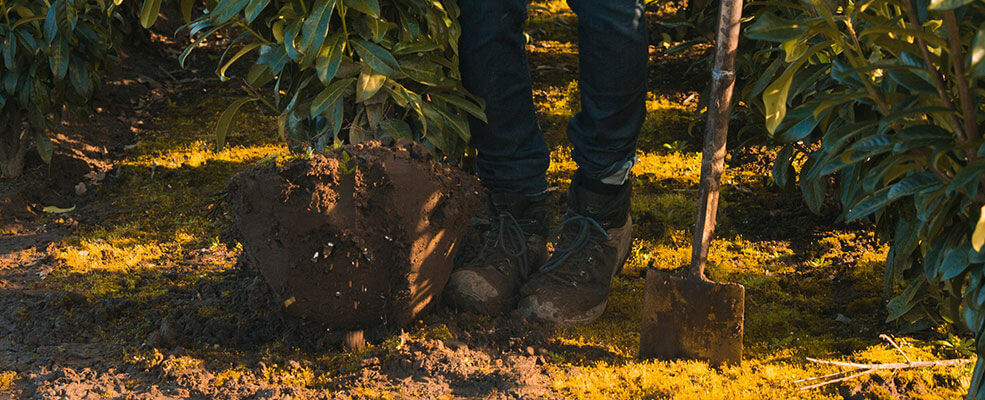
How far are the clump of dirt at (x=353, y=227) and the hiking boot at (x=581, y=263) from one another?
1.23 ft

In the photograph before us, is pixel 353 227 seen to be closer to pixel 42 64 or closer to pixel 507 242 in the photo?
pixel 507 242

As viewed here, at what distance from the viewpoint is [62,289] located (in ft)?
10.2

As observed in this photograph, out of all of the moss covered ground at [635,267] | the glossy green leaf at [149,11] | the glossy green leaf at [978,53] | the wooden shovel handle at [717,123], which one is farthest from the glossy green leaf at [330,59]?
the glossy green leaf at [978,53]

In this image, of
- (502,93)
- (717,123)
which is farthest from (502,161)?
(717,123)

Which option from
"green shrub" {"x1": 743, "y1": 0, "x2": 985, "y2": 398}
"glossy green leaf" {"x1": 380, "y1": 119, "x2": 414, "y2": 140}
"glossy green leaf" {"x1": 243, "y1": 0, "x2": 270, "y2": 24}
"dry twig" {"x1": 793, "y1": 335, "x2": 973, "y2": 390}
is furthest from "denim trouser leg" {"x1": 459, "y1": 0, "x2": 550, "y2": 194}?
"dry twig" {"x1": 793, "y1": 335, "x2": 973, "y2": 390}

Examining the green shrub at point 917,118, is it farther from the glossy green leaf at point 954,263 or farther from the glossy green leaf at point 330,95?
the glossy green leaf at point 330,95

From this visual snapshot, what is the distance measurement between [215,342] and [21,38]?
78.0 inches

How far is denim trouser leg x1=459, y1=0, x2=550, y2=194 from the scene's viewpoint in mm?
2750

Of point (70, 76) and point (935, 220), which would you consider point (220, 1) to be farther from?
point (935, 220)

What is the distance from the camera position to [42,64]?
384cm

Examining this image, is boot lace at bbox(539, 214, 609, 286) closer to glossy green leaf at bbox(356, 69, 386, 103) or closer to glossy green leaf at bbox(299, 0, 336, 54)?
glossy green leaf at bbox(356, 69, 386, 103)

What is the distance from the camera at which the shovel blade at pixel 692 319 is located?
8.02 ft

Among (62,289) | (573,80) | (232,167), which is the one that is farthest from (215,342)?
(573,80)

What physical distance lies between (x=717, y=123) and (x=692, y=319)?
0.58m
